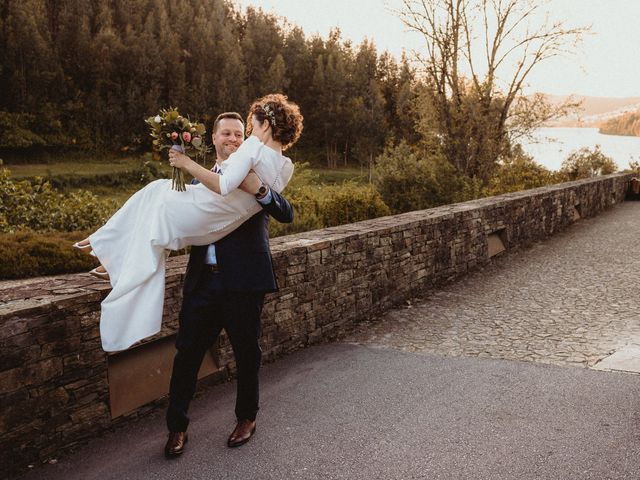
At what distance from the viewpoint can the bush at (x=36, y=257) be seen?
10.2m

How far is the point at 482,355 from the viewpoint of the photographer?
4.97 metres

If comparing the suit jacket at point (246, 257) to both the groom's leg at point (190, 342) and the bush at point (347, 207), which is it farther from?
the bush at point (347, 207)

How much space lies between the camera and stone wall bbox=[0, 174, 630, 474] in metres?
3.01

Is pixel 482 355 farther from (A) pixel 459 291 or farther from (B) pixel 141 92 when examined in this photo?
(B) pixel 141 92

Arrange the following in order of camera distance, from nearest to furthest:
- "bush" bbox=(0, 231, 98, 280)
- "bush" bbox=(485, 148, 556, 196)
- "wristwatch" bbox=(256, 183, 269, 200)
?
"wristwatch" bbox=(256, 183, 269, 200), "bush" bbox=(0, 231, 98, 280), "bush" bbox=(485, 148, 556, 196)

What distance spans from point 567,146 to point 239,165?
22407 millimetres

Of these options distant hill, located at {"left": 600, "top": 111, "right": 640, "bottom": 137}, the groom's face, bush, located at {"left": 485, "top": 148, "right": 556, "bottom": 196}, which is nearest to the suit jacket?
the groom's face

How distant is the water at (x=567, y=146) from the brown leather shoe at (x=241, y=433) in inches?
718

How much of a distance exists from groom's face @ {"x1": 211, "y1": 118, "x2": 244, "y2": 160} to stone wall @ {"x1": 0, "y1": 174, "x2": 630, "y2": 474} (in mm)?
1101

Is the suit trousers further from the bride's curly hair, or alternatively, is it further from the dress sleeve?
the bride's curly hair

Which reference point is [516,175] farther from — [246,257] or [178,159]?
[178,159]

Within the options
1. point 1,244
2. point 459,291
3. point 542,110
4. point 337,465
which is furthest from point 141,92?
point 337,465

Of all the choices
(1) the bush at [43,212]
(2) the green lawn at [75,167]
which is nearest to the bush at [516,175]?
(1) the bush at [43,212]

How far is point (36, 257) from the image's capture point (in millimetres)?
10359
